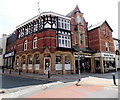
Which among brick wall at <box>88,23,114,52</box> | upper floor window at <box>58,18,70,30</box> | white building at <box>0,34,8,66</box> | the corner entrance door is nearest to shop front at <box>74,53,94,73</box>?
brick wall at <box>88,23,114,52</box>

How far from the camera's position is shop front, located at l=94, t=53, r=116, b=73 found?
2067 cm

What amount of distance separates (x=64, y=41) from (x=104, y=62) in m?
9.09

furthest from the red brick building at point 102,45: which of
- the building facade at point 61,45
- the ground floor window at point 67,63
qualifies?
the ground floor window at point 67,63

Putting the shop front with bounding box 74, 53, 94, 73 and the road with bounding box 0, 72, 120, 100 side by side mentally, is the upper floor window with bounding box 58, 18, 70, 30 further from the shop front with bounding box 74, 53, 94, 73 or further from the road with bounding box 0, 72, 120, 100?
the road with bounding box 0, 72, 120, 100

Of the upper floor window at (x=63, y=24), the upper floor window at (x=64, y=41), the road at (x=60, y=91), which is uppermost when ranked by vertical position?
the upper floor window at (x=63, y=24)

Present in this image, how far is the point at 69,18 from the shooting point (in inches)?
794

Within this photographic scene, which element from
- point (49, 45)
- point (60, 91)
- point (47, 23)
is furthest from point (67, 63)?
point (60, 91)

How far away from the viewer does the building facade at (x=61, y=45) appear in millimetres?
17672

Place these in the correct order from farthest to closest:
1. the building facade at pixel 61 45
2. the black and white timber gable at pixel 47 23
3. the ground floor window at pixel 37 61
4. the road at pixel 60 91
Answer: the ground floor window at pixel 37 61, the black and white timber gable at pixel 47 23, the building facade at pixel 61 45, the road at pixel 60 91

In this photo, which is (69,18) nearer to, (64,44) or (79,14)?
(79,14)

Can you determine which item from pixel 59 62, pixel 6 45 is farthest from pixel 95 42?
pixel 6 45

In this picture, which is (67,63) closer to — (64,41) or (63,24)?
(64,41)

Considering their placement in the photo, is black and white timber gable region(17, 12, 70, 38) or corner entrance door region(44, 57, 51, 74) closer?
corner entrance door region(44, 57, 51, 74)

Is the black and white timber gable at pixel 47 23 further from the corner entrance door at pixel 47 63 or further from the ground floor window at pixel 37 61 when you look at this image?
the corner entrance door at pixel 47 63
